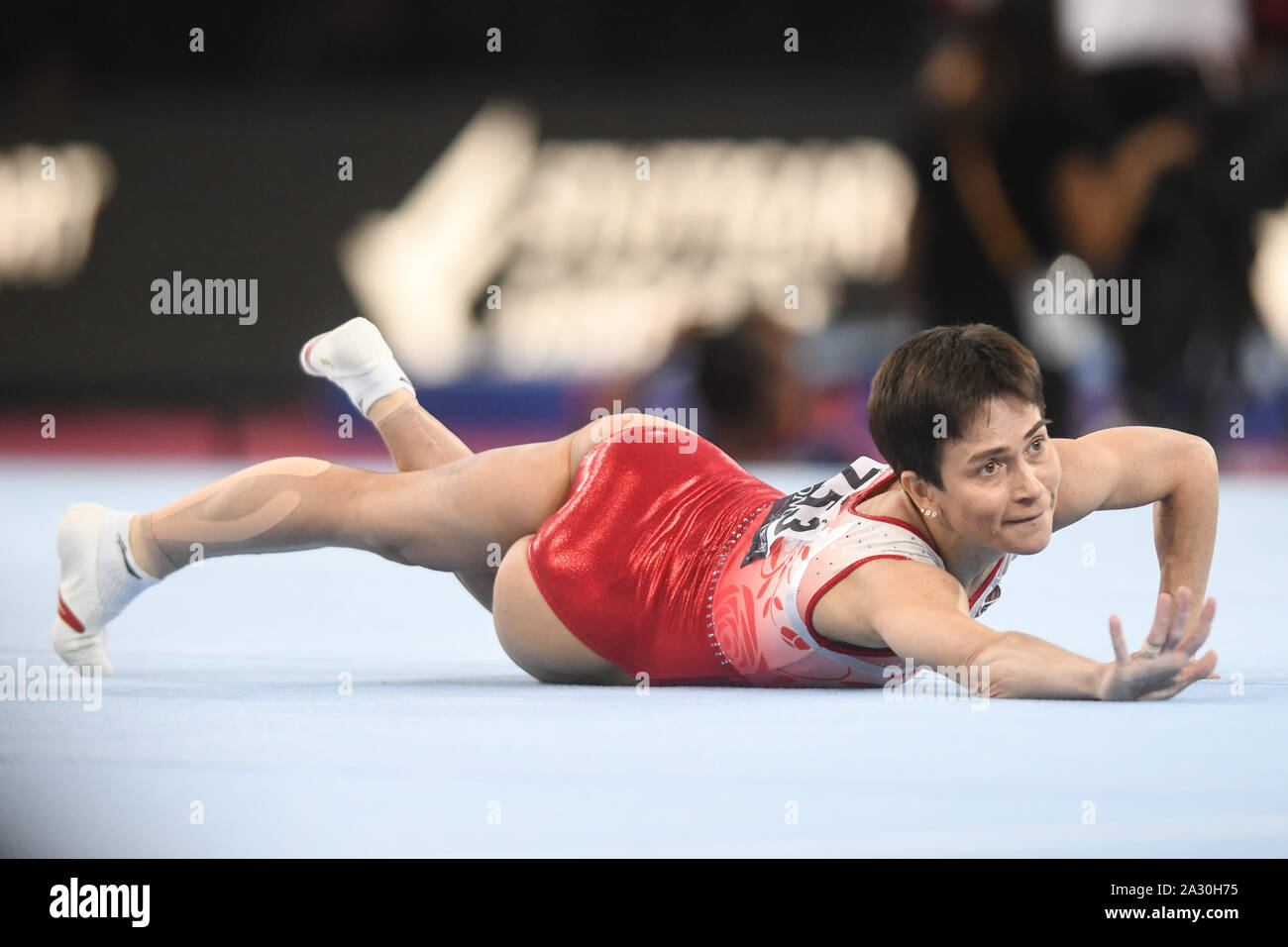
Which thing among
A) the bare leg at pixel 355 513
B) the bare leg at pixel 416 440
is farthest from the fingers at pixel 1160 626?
the bare leg at pixel 416 440

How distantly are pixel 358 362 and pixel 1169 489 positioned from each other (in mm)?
1732

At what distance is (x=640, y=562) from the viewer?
3168mm

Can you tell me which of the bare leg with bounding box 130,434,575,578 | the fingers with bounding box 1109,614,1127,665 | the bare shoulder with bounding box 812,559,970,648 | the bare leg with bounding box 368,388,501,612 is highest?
the bare leg with bounding box 368,388,501,612

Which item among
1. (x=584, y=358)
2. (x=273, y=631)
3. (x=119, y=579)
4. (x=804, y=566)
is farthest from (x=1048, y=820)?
(x=584, y=358)

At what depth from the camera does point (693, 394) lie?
8.77 meters

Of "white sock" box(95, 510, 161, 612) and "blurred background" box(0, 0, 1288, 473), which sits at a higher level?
"blurred background" box(0, 0, 1288, 473)

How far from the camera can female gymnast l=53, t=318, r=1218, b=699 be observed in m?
2.71

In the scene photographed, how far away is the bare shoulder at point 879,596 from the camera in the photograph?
2.66m

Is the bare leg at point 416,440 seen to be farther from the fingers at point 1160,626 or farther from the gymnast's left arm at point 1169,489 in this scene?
the fingers at point 1160,626

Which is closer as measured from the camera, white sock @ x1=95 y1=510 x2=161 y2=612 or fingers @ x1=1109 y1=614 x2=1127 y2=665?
fingers @ x1=1109 y1=614 x2=1127 y2=665

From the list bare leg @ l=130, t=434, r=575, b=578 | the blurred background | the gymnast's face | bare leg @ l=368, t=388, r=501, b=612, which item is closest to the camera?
the gymnast's face

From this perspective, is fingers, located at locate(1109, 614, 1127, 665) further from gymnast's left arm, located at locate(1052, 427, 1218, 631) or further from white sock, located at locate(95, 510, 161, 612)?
white sock, located at locate(95, 510, 161, 612)

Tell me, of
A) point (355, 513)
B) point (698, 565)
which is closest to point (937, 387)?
point (698, 565)

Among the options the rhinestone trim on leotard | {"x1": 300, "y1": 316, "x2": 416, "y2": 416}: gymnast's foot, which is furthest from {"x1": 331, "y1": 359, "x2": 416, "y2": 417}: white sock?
the rhinestone trim on leotard
